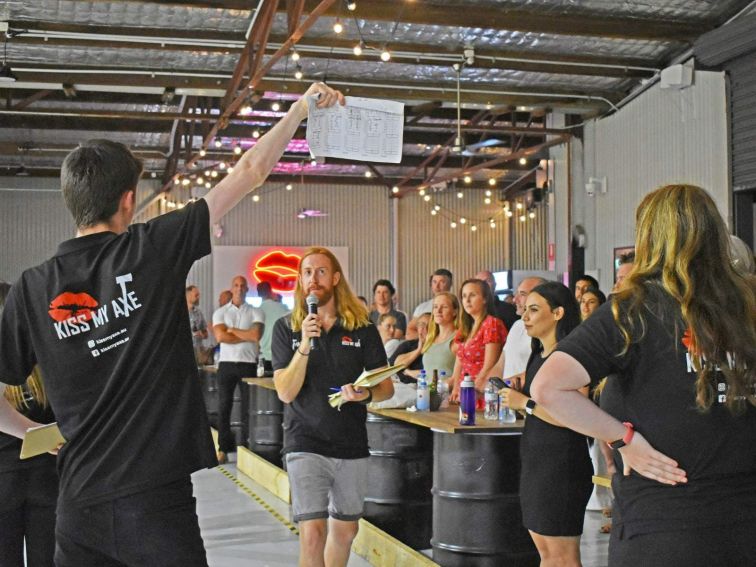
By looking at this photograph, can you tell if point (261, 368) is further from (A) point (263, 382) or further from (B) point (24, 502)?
(B) point (24, 502)

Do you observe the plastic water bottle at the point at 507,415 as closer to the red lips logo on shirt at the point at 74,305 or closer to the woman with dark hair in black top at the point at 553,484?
the woman with dark hair in black top at the point at 553,484

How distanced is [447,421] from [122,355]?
318 cm

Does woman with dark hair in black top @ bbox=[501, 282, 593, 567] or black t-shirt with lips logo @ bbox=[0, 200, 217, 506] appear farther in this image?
woman with dark hair in black top @ bbox=[501, 282, 593, 567]

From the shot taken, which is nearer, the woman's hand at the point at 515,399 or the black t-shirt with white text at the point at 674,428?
the black t-shirt with white text at the point at 674,428

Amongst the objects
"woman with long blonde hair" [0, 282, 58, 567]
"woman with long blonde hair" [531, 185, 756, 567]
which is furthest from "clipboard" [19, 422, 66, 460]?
"woman with long blonde hair" [531, 185, 756, 567]

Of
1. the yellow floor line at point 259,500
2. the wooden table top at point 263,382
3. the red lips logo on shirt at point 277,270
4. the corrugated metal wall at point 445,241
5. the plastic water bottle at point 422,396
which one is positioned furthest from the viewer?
the corrugated metal wall at point 445,241

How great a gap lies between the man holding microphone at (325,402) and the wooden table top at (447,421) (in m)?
0.59

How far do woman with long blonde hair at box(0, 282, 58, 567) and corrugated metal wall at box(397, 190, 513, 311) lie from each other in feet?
57.5

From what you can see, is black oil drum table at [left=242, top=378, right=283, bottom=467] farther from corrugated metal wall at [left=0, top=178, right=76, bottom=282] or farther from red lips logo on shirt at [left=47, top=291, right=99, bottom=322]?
corrugated metal wall at [left=0, top=178, right=76, bottom=282]

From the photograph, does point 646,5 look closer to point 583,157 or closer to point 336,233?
point 583,157

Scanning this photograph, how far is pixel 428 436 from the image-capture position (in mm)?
6105

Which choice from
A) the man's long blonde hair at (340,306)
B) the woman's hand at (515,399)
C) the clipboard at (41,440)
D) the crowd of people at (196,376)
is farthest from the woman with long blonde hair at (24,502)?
the woman's hand at (515,399)

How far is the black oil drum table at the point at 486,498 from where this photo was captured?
16.5 ft

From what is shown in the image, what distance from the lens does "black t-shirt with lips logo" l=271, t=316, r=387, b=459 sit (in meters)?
4.44
